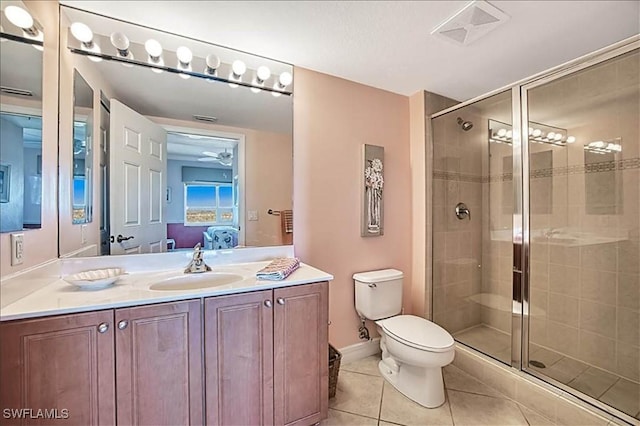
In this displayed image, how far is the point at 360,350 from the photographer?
223 centimetres

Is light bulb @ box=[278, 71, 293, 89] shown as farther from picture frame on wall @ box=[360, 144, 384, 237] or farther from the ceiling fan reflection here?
picture frame on wall @ box=[360, 144, 384, 237]

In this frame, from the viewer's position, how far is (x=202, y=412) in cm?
124

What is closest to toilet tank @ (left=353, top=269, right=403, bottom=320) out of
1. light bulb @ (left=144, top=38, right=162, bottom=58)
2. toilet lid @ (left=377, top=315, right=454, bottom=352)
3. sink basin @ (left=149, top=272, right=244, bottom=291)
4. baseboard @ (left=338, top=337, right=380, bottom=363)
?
toilet lid @ (left=377, top=315, right=454, bottom=352)

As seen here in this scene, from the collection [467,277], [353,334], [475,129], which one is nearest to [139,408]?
[353,334]

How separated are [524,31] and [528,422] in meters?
2.23

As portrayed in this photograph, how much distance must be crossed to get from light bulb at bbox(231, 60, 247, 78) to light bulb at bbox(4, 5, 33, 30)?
0.95 meters

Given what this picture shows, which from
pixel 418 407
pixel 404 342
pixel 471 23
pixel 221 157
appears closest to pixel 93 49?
pixel 221 157

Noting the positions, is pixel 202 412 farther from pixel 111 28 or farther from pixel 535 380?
pixel 111 28

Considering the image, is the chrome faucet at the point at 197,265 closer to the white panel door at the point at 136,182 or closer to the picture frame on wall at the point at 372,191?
the white panel door at the point at 136,182

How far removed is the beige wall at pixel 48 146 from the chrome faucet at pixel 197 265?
61cm

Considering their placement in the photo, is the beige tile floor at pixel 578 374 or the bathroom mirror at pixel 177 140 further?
the beige tile floor at pixel 578 374

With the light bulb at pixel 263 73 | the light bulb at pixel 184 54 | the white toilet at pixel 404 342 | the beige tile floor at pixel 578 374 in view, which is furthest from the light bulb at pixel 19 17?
the beige tile floor at pixel 578 374

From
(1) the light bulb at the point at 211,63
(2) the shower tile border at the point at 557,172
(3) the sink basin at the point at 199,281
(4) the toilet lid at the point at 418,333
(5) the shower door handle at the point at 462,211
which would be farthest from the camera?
(5) the shower door handle at the point at 462,211

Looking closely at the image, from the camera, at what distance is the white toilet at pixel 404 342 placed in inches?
65.1
